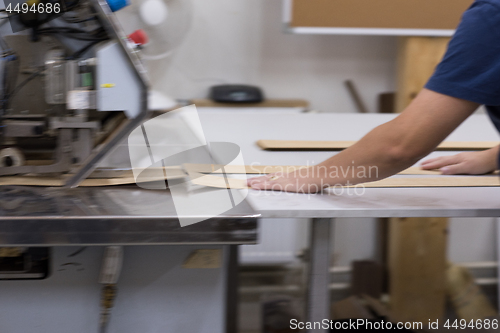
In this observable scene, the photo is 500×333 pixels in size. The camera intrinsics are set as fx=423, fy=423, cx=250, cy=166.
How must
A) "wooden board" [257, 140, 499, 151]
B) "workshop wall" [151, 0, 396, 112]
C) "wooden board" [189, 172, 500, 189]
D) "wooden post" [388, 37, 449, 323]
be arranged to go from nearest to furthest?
"wooden board" [189, 172, 500, 189] < "wooden board" [257, 140, 499, 151] < "wooden post" [388, 37, 449, 323] < "workshop wall" [151, 0, 396, 112]

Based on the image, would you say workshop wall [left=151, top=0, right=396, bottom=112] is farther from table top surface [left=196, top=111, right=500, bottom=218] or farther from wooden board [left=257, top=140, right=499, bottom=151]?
wooden board [left=257, top=140, right=499, bottom=151]

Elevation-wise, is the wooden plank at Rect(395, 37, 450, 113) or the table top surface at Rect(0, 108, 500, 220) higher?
the wooden plank at Rect(395, 37, 450, 113)

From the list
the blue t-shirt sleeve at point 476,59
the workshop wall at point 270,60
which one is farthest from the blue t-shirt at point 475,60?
the workshop wall at point 270,60

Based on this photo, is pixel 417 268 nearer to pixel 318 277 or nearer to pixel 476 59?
pixel 318 277

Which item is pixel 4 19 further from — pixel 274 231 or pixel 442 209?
pixel 274 231

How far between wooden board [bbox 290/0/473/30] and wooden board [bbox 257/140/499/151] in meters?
0.91

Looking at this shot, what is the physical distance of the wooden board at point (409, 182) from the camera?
873 mm

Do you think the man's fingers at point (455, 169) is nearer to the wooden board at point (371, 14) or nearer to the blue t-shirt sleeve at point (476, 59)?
the blue t-shirt sleeve at point (476, 59)

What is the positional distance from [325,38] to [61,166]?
5.96 feet

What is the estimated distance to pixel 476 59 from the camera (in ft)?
2.21

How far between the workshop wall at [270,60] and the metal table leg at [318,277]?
1.60 metres

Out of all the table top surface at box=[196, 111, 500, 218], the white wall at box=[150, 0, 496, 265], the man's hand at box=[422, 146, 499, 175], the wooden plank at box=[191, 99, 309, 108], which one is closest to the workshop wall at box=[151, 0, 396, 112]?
the white wall at box=[150, 0, 496, 265]

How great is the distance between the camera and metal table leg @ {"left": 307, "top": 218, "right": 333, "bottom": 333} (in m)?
0.77

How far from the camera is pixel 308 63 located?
2.32m
